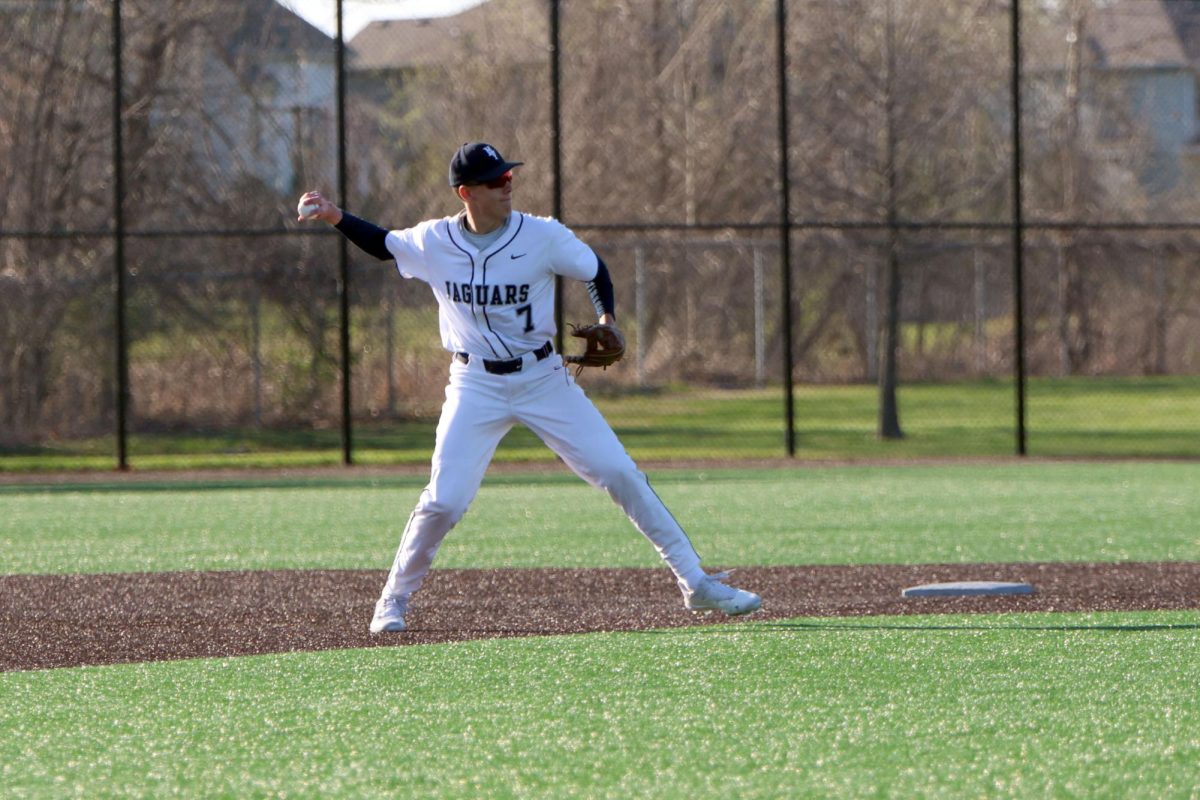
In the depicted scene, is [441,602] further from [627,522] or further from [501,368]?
[627,522]

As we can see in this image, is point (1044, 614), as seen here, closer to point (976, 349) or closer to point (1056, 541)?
point (1056, 541)

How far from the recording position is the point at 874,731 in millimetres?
5184

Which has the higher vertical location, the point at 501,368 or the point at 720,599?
the point at 501,368

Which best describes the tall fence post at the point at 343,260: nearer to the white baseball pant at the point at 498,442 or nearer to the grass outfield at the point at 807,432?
the grass outfield at the point at 807,432

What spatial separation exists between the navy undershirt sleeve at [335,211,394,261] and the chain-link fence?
8802 millimetres

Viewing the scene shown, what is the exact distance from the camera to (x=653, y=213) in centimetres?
2828

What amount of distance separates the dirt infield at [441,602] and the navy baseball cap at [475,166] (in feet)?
6.35

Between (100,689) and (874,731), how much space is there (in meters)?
2.79

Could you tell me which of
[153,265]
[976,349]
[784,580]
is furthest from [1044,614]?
[976,349]

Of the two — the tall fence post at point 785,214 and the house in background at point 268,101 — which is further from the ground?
the house in background at point 268,101

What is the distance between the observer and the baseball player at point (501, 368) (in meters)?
7.09

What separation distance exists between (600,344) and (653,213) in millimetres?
21377

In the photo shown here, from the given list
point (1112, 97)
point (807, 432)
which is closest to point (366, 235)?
point (807, 432)

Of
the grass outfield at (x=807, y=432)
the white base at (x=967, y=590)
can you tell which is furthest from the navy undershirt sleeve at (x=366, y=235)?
the grass outfield at (x=807, y=432)
